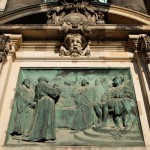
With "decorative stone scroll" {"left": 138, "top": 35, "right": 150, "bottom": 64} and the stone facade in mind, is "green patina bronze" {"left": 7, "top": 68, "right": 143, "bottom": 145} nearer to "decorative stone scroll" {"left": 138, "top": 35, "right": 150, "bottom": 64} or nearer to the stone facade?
the stone facade

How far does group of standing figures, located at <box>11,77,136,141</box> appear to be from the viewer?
6078mm

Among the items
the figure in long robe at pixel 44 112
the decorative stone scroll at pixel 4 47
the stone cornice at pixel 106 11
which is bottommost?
the figure in long robe at pixel 44 112

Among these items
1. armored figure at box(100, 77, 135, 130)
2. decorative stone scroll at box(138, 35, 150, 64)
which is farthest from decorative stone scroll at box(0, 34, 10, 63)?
decorative stone scroll at box(138, 35, 150, 64)

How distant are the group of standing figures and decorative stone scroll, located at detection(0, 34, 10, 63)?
784 mm

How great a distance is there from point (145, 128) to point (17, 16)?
5375 mm

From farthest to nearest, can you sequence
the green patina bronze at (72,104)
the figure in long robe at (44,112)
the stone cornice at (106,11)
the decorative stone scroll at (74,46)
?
the stone cornice at (106,11) → the decorative stone scroll at (74,46) → the green patina bronze at (72,104) → the figure in long robe at (44,112)

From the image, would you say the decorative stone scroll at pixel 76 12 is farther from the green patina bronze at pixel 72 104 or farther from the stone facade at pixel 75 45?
the green patina bronze at pixel 72 104

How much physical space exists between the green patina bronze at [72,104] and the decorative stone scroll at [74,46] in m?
0.56

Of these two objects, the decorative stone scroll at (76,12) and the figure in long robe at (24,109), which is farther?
the decorative stone scroll at (76,12)

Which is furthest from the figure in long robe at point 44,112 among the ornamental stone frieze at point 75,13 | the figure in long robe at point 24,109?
the ornamental stone frieze at point 75,13

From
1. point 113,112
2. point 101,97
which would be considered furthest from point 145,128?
point 101,97

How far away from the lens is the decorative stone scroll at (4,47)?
7.29 m

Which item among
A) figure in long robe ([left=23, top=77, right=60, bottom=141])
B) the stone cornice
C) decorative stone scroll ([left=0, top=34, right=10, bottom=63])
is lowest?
figure in long robe ([left=23, top=77, right=60, bottom=141])

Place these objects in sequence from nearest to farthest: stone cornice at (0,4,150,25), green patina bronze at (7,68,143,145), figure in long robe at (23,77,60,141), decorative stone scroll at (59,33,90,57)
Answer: figure in long robe at (23,77,60,141), green patina bronze at (7,68,143,145), decorative stone scroll at (59,33,90,57), stone cornice at (0,4,150,25)
